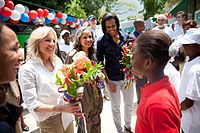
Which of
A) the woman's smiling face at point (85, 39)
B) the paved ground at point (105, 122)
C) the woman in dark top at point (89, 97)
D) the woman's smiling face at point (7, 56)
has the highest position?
the woman's smiling face at point (7, 56)

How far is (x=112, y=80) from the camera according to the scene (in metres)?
3.99

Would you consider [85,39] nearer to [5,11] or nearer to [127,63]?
[127,63]

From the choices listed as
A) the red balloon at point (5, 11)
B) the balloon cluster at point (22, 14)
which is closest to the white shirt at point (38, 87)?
the balloon cluster at point (22, 14)

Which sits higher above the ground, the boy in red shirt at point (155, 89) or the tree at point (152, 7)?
the tree at point (152, 7)

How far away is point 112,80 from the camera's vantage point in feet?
13.1

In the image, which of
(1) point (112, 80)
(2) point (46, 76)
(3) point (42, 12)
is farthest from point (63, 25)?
(2) point (46, 76)

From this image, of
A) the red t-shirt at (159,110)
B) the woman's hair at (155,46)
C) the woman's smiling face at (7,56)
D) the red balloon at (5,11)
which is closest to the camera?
the woman's smiling face at (7,56)

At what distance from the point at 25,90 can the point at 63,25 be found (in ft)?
39.2

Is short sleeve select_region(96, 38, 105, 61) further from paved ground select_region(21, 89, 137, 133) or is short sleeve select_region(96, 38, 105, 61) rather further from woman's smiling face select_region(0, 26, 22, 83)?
woman's smiling face select_region(0, 26, 22, 83)

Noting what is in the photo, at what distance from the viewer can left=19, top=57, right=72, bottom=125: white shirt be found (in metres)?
2.43

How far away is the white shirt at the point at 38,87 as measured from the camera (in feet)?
7.98

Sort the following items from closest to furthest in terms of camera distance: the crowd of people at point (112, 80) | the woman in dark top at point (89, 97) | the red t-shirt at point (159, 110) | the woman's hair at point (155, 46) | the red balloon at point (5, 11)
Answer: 1. the crowd of people at point (112, 80)
2. the red t-shirt at point (159, 110)
3. the woman's hair at point (155, 46)
4. the woman in dark top at point (89, 97)
5. the red balloon at point (5, 11)

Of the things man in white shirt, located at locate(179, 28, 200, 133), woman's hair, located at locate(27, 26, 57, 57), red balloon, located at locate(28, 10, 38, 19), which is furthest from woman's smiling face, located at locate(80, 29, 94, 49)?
red balloon, located at locate(28, 10, 38, 19)

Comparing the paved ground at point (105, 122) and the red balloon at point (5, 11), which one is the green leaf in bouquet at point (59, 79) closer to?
the paved ground at point (105, 122)
